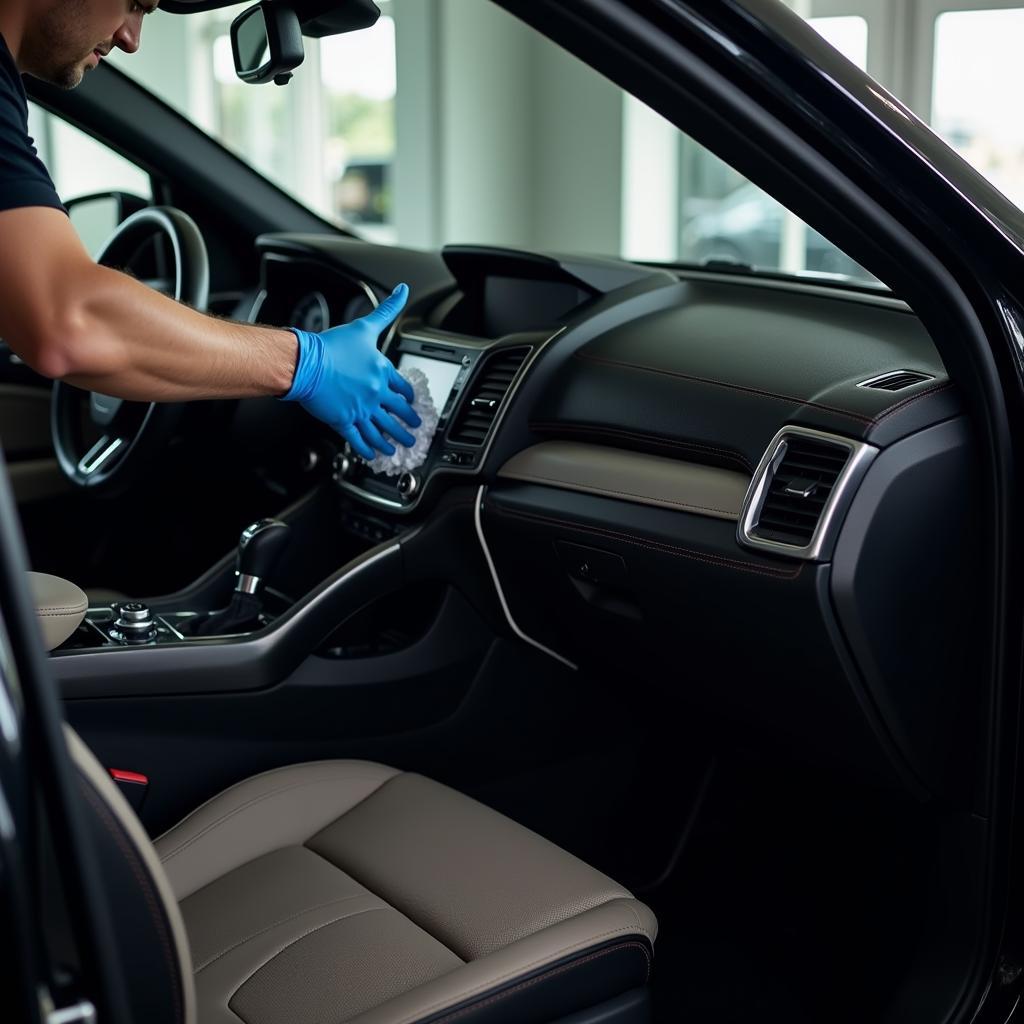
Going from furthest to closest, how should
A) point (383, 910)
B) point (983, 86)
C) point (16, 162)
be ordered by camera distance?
point (983, 86) → point (383, 910) → point (16, 162)

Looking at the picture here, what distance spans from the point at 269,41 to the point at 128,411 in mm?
625

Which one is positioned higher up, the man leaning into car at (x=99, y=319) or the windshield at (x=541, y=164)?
the windshield at (x=541, y=164)

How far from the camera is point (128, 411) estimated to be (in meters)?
1.97

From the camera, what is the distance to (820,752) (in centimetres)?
147

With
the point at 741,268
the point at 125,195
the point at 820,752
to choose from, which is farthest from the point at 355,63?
the point at 820,752

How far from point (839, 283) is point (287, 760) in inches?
38.2

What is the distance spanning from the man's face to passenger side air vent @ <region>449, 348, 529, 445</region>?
591 mm

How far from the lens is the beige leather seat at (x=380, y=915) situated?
42.1 inches

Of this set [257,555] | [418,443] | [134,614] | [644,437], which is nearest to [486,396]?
[418,443]

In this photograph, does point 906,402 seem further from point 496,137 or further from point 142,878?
point 496,137

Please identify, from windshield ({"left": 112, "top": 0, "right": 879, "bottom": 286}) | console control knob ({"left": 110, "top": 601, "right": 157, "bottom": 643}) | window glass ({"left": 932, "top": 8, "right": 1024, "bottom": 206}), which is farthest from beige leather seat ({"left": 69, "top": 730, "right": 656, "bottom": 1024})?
windshield ({"left": 112, "top": 0, "right": 879, "bottom": 286})

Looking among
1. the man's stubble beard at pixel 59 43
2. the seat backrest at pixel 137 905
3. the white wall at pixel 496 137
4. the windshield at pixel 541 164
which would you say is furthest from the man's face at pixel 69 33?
the white wall at pixel 496 137

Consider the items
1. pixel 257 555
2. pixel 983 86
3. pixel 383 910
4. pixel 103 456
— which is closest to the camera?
pixel 383 910

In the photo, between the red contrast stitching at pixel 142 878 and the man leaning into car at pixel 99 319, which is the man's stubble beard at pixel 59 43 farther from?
the red contrast stitching at pixel 142 878
